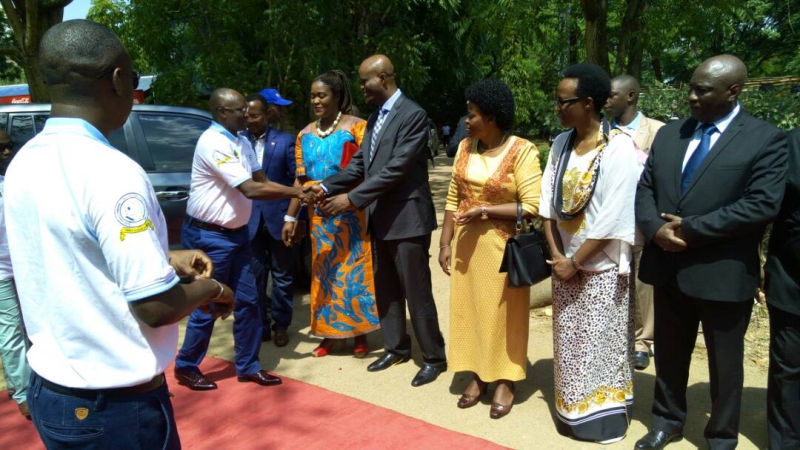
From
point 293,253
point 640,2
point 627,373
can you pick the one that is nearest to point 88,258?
point 627,373

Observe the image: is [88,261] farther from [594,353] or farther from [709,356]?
[709,356]

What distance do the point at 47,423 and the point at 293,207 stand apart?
327 cm

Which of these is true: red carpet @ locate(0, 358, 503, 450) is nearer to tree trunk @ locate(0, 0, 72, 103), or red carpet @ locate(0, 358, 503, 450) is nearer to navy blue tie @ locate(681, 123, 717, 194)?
navy blue tie @ locate(681, 123, 717, 194)

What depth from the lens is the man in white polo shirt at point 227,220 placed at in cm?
416

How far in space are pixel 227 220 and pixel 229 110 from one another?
2.39ft

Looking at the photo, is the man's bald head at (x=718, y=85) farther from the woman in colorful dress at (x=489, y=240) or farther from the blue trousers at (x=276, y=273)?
the blue trousers at (x=276, y=273)

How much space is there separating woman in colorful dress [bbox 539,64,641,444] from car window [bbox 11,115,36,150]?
494 cm

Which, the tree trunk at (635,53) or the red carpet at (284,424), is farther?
the tree trunk at (635,53)

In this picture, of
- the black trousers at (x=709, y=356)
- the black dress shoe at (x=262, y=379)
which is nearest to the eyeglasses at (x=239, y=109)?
the black dress shoe at (x=262, y=379)

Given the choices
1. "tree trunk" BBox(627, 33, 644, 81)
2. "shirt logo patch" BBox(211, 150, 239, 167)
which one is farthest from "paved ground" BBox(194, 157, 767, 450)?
"tree trunk" BBox(627, 33, 644, 81)

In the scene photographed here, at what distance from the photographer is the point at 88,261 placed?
5.55 feet

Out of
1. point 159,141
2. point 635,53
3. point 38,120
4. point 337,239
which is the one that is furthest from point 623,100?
point 635,53

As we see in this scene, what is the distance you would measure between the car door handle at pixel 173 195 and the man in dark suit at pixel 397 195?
6.32ft

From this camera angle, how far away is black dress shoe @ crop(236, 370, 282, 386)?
4.45 meters
